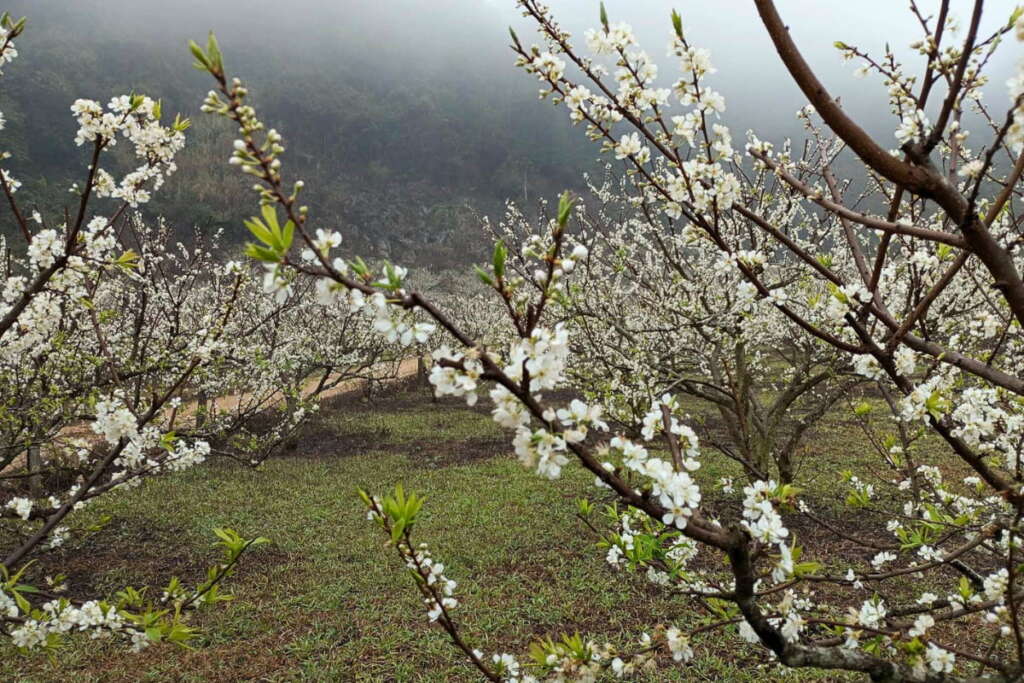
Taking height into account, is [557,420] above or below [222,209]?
below

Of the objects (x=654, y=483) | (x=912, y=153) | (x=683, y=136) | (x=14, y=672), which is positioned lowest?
(x=14, y=672)

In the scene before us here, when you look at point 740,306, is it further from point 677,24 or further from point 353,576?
point 353,576

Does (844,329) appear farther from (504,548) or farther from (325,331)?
(325,331)

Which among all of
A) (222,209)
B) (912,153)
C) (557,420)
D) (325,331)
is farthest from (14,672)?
(222,209)

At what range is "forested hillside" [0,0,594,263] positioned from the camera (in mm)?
59250

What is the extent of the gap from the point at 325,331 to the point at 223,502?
960 cm

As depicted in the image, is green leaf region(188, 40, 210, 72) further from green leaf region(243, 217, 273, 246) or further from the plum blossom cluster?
green leaf region(243, 217, 273, 246)

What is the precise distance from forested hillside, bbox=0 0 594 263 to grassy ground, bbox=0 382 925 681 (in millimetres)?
46406

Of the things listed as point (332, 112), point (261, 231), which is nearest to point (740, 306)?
point (261, 231)

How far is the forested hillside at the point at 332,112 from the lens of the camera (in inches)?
2333

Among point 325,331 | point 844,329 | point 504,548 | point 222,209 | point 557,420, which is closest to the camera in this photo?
point 557,420

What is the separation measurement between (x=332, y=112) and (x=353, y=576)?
10246cm

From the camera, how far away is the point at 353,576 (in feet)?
21.8

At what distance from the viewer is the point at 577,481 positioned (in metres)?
9.84
